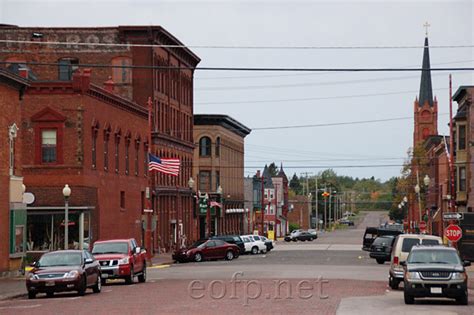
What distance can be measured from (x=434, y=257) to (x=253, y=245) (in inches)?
2062

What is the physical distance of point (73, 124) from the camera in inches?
2318

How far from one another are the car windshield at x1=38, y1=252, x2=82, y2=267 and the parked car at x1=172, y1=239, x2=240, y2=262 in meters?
32.7

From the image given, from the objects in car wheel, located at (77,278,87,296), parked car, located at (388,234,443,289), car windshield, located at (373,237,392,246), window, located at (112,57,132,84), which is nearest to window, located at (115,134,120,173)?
window, located at (112,57,132,84)

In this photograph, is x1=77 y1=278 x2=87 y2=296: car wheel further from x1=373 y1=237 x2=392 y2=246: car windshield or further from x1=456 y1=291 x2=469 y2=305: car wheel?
x1=373 y1=237 x2=392 y2=246: car windshield

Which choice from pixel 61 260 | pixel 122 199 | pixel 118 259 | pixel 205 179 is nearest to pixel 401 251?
pixel 118 259

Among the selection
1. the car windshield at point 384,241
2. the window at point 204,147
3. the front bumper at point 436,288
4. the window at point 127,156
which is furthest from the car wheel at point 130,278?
the window at point 204,147

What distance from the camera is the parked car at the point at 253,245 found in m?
81.1

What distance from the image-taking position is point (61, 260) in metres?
33.3

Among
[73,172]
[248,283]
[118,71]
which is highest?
[118,71]

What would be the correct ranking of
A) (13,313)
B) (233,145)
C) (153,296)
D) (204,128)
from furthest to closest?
(233,145) → (204,128) → (153,296) → (13,313)

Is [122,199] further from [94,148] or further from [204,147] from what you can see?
[204,147]

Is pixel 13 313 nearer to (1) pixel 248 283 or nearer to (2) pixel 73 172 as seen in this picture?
(1) pixel 248 283

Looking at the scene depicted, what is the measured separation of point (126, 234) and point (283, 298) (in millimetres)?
40875

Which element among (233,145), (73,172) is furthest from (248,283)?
(233,145)
